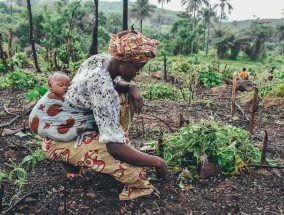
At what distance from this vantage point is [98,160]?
7.47 feet

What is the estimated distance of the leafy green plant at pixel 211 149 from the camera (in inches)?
112

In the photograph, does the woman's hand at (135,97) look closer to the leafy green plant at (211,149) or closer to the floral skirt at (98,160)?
the floral skirt at (98,160)

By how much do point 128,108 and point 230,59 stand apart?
32440 mm

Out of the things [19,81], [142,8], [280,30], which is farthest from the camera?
[280,30]

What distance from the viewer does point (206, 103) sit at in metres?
6.75

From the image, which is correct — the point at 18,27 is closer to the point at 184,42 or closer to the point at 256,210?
the point at 184,42

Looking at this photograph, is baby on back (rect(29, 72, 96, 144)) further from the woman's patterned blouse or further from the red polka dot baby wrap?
the woman's patterned blouse

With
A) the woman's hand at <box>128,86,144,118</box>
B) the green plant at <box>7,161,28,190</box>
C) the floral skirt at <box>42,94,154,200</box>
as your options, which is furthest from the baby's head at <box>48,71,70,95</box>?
the green plant at <box>7,161,28,190</box>

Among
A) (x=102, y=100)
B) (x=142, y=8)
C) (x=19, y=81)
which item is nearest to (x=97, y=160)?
(x=102, y=100)

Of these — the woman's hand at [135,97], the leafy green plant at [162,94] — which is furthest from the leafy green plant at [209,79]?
the woman's hand at [135,97]

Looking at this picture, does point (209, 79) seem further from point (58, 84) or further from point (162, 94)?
point (58, 84)

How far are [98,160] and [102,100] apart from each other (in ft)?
1.65

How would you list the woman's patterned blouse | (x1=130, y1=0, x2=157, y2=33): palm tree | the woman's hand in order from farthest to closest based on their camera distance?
(x1=130, y1=0, x2=157, y2=33): palm tree, the woman's hand, the woman's patterned blouse

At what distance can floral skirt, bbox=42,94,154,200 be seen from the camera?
2.27 meters
